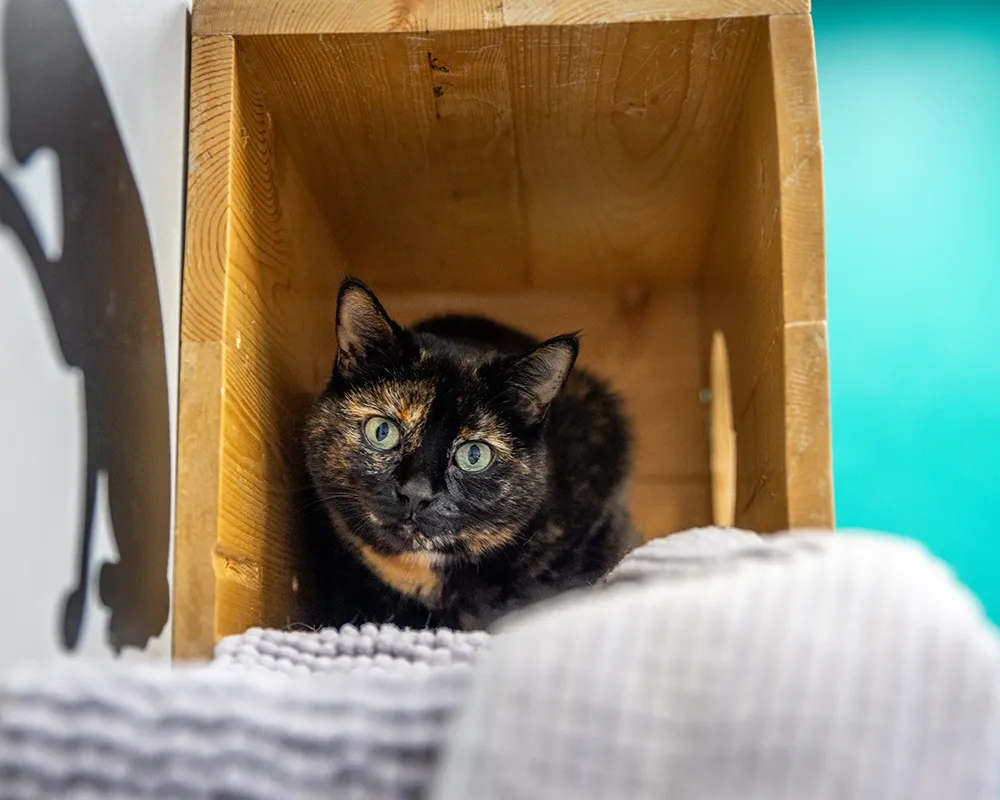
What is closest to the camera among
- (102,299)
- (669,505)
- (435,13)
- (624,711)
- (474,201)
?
(624,711)

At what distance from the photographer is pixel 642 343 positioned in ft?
6.19

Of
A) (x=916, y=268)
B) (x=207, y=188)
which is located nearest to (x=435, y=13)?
(x=207, y=188)

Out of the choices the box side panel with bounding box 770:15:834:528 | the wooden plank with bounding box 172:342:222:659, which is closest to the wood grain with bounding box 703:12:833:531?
the box side panel with bounding box 770:15:834:528

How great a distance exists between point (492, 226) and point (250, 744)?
117cm

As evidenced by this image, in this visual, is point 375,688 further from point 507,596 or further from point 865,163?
point 865,163

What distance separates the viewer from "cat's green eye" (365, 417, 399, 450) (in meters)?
1.35

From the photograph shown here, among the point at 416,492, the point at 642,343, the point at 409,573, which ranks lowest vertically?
the point at 409,573

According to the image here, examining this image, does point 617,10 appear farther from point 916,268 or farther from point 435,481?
point 916,268

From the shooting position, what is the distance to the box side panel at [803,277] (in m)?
1.00

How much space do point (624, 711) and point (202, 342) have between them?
720 mm

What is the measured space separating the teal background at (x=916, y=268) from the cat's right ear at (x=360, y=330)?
1072mm

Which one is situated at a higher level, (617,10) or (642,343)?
(617,10)

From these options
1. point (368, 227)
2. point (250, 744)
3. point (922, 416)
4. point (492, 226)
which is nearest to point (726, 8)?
point (492, 226)

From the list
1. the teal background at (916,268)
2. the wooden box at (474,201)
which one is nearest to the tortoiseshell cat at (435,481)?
the wooden box at (474,201)
